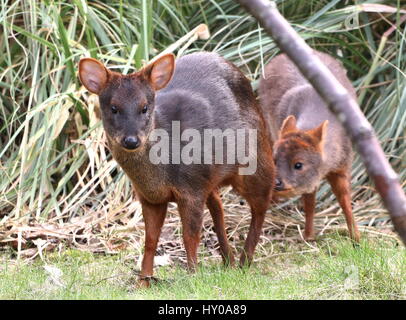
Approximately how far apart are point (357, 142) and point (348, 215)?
13.4ft

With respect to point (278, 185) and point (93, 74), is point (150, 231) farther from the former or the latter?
point (278, 185)

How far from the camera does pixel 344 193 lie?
5.87 meters

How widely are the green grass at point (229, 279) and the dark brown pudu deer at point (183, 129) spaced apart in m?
0.23

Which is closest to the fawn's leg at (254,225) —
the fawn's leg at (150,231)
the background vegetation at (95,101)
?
the background vegetation at (95,101)

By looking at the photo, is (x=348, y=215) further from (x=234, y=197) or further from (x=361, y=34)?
(x=361, y=34)

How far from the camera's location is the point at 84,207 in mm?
6145

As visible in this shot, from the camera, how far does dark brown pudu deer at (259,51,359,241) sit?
572 cm

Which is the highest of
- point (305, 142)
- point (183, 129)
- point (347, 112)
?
point (347, 112)

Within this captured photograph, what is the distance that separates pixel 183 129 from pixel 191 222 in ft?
1.81

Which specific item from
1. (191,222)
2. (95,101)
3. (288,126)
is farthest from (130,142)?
(95,101)

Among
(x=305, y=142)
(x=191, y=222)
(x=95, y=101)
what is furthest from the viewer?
(x=95, y=101)

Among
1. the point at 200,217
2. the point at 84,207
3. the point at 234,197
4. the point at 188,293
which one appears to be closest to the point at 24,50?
the point at 84,207

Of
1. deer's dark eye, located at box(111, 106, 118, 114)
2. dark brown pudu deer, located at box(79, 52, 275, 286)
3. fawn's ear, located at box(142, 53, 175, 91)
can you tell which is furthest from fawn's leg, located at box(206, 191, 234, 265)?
deer's dark eye, located at box(111, 106, 118, 114)

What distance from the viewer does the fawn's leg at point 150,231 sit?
4766mm
